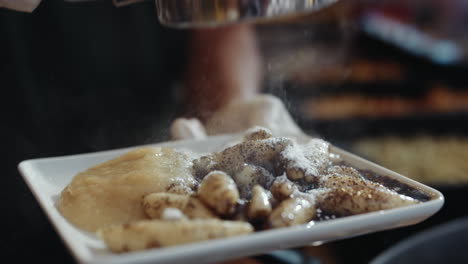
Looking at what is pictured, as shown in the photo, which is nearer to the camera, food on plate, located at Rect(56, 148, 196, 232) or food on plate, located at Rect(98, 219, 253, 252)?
food on plate, located at Rect(98, 219, 253, 252)

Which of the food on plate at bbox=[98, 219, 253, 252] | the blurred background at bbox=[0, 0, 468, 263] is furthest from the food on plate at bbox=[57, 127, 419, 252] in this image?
the blurred background at bbox=[0, 0, 468, 263]

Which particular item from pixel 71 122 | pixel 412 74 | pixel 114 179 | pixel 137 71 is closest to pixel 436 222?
pixel 412 74

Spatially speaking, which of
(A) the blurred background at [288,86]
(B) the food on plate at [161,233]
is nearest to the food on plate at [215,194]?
(B) the food on plate at [161,233]

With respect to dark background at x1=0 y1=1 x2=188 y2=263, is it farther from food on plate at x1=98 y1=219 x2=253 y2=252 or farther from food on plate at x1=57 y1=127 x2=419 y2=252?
food on plate at x1=98 y1=219 x2=253 y2=252

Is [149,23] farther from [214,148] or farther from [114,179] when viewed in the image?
[114,179]

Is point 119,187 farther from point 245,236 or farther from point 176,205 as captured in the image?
point 245,236
